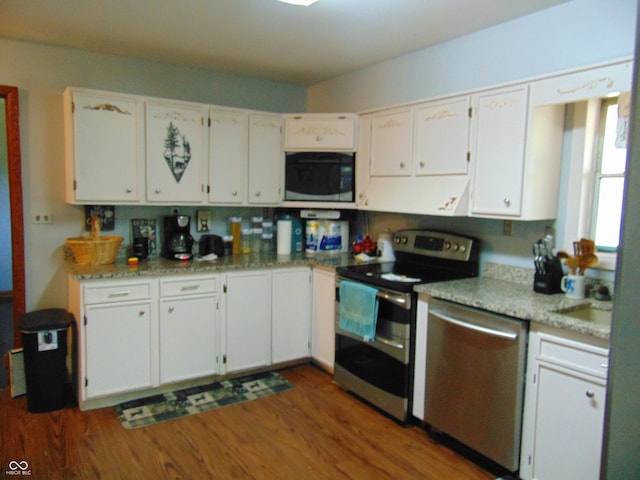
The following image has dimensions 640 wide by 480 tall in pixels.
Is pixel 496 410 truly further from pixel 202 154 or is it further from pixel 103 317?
pixel 202 154

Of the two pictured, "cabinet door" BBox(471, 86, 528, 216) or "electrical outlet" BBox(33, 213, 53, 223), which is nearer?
"cabinet door" BBox(471, 86, 528, 216)

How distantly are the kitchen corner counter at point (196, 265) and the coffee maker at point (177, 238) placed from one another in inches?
3.2

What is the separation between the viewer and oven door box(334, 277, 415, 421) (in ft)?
9.55

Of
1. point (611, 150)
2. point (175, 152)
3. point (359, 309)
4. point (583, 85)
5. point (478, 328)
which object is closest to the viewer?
point (583, 85)

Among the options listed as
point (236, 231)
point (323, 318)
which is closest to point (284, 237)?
point (236, 231)

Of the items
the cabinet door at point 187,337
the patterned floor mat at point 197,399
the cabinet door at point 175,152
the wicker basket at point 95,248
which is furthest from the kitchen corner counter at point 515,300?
the wicker basket at point 95,248

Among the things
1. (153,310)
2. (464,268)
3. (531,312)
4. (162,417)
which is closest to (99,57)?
(153,310)

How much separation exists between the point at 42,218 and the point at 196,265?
1228mm

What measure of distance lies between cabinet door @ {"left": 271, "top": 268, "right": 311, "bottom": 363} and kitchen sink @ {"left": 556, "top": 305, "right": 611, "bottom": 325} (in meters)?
2.05

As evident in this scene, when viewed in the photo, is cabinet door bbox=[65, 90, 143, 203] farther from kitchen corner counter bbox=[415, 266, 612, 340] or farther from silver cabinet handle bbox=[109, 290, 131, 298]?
kitchen corner counter bbox=[415, 266, 612, 340]

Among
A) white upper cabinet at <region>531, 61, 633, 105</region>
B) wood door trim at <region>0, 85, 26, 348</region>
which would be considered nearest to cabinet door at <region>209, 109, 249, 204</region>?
wood door trim at <region>0, 85, 26, 348</region>

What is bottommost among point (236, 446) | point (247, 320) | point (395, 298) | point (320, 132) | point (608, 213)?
point (236, 446)

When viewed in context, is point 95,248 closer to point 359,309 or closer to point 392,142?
point 359,309

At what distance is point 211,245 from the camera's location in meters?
3.88
